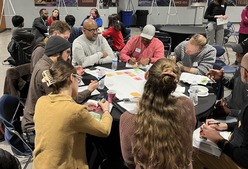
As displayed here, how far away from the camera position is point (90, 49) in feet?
12.1

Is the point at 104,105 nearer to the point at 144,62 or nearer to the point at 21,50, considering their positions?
the point at 144,62

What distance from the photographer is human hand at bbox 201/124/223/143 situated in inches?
79.7

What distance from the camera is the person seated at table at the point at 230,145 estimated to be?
183cm

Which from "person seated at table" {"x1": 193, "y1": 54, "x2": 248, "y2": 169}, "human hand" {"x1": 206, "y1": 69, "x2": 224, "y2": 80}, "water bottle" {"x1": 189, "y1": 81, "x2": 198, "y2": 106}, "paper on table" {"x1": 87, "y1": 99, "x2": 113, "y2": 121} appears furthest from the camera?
"human hand" {"x1": 206, "y1": 69, "x2": 224, "y2": 80}

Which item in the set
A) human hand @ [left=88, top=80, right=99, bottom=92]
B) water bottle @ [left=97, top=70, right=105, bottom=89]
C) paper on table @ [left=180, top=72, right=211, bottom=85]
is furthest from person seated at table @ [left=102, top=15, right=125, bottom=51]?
human hand @ [left=88, top=80, right=99, bottom=92]

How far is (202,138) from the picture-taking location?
2129 mm

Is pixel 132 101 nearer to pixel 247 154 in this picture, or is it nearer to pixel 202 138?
pixel 202 138

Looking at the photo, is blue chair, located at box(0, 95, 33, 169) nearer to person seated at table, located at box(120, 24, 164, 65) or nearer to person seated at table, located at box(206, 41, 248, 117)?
person seated at table, located at box(120, 24, 164, 65)

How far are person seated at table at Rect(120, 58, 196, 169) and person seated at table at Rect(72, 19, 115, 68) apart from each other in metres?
1.99

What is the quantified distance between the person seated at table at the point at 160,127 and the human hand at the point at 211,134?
1.54 feet

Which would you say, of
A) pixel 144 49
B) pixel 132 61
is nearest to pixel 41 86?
pixel 132 61

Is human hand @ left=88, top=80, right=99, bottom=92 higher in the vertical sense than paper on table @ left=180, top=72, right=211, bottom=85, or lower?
higher

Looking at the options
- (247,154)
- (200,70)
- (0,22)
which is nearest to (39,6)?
(0,22)

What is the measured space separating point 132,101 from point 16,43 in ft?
11.6
